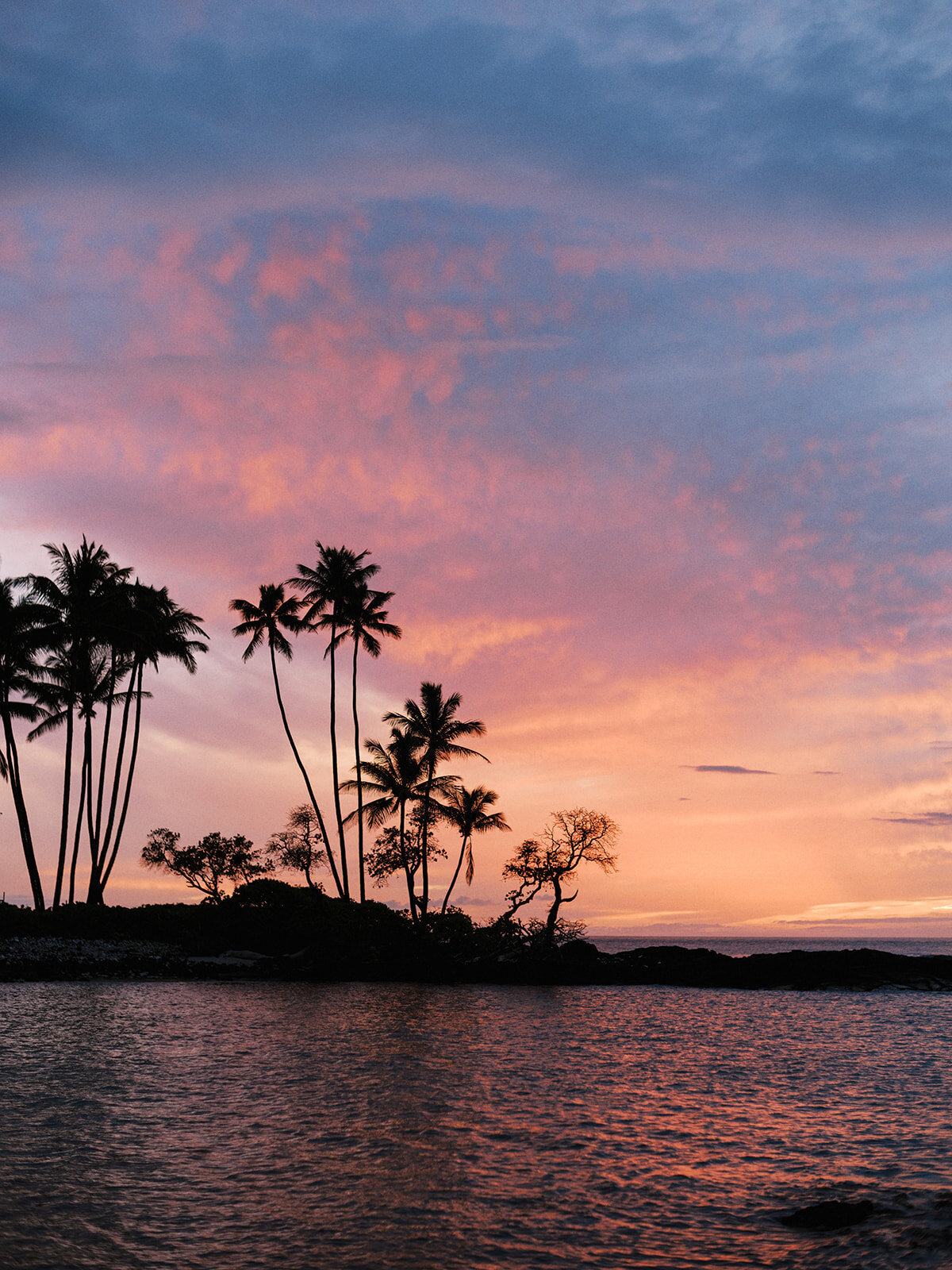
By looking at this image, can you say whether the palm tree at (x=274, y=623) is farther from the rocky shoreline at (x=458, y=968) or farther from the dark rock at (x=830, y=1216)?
the dark rock at (x=830, y=1216)

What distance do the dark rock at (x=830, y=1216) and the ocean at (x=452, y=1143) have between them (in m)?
0.26

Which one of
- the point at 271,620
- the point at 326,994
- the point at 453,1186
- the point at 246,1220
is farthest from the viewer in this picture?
the point at 271,620

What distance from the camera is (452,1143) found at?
732 inches

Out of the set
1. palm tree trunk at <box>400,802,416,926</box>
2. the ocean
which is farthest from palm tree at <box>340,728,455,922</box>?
the ocean

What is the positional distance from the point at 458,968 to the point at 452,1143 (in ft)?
135

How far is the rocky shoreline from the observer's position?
52125mm

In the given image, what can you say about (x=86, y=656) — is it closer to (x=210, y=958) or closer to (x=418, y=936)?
(x=210, y=958)

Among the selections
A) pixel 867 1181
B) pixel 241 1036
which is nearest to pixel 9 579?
pixel 241 1036

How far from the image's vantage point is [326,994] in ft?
153

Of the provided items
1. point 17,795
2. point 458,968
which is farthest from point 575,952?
point 17,795

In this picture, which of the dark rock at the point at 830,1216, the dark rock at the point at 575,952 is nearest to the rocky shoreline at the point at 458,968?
the dark rock at the point at 575,952

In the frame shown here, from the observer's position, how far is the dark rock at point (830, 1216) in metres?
13.8

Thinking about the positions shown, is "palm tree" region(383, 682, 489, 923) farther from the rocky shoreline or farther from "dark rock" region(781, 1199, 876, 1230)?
"dark rock" region(781, 1199, 876, 1230)

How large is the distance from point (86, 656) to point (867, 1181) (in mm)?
55483
